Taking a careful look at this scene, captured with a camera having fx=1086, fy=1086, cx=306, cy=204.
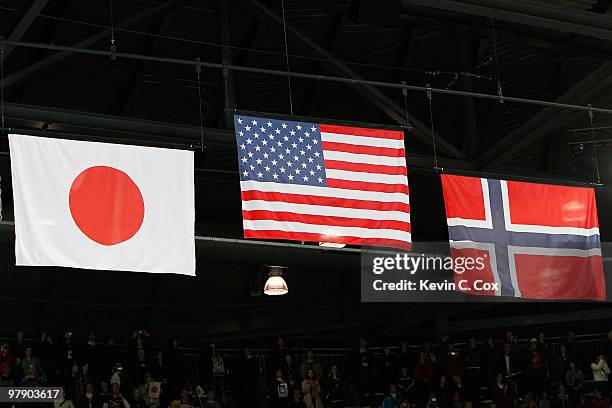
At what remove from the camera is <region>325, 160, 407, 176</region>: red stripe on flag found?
16.7 m

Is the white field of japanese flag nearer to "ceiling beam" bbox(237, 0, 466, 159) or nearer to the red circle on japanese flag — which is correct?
the red circle on japanese flag

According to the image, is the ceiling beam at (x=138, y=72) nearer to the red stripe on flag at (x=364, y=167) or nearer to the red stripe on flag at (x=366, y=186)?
the red stripe on flag at (x=364, y=167)

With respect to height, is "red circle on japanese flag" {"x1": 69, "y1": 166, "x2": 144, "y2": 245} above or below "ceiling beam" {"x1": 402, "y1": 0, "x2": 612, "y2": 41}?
below

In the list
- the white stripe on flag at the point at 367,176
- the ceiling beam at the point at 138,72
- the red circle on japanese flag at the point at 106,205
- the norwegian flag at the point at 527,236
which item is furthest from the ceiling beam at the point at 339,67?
the red circle on japanese flag at the point at 106,205

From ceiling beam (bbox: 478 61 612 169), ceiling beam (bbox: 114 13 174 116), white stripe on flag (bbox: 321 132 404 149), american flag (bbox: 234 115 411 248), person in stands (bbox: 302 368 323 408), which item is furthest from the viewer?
person in stands (bbox: 302 368 323 408)

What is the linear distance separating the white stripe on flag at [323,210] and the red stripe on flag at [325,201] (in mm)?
49

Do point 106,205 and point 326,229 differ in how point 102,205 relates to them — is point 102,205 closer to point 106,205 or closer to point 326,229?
point 106,205

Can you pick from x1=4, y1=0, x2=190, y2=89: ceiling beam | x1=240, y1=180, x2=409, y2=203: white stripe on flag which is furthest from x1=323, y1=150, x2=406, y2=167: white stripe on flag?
x1=4, y1=0, x2=190, y2=89: ceiling beam

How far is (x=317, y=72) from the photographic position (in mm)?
25078

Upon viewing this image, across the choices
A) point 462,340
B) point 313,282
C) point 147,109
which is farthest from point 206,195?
point 462,340

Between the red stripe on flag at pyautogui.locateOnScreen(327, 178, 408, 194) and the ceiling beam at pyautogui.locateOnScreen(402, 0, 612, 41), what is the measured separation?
290cm

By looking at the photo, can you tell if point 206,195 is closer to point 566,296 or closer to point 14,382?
point 14,382

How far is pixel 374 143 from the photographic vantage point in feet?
55.9

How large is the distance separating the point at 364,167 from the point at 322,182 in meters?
0.73
